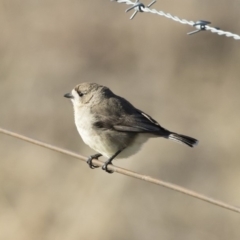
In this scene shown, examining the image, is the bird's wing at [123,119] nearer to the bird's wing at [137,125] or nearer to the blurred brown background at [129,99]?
the bird's wing at [137,125]

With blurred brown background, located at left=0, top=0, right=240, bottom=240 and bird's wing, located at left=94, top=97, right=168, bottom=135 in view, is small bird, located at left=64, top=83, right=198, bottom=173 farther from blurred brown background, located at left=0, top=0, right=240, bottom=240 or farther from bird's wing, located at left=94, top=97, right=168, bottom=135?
blurred brown background, located at left=0, top=0, right=240, bottom=240

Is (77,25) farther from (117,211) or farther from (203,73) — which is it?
(117,211)

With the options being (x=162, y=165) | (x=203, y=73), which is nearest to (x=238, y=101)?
(x=203, y=73)

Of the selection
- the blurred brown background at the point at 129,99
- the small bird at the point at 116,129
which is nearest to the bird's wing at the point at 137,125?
the small bird at the point at 116,129

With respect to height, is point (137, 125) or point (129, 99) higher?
point (129, 99)

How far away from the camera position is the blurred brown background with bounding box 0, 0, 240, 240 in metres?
7.93

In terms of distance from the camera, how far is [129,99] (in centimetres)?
981

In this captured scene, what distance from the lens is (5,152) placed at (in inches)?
352

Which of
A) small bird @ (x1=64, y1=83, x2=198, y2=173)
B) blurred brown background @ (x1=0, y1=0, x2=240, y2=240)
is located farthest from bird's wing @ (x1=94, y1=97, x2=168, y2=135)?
blurred brown background @ (x1=0, y1=0, x2=240, y2=240)

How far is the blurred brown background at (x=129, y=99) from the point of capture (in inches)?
312

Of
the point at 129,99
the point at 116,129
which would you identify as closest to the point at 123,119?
the point at 116,129

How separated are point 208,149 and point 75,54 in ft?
10.5

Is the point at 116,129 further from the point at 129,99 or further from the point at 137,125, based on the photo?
the point at 129,99

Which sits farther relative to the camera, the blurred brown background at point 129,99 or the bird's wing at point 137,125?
the blurred brown background at point 129,99
